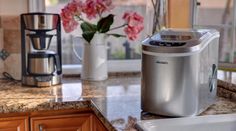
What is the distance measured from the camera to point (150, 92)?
4.36ft

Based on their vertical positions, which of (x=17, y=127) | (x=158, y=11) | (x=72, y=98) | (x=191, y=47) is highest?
(x=158, y=11)

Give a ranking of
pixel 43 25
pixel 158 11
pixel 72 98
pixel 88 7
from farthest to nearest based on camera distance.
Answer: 1. pixel 158 11
2. pixel 88 7
3. pixel 43 25
4. pixel 72 98

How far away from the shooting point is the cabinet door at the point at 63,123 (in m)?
1.56

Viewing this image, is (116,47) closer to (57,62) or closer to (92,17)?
(92,17)

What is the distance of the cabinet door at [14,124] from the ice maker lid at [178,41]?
62 centimetres

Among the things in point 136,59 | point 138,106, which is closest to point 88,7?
point 136,59

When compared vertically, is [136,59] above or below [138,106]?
above

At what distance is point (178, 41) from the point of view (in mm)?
1318

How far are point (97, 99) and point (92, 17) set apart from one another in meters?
0.57

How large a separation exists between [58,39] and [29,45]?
0.49 ft

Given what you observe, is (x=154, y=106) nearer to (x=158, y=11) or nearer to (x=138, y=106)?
(x=138, y=106)

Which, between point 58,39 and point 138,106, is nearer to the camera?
point 138,106

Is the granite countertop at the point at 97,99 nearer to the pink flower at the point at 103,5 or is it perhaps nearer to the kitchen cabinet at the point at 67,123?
the kitchen cabinet at the point at 67,123

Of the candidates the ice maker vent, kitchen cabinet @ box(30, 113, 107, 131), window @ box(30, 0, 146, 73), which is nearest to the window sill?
window @ box(30, 0, 146, 73)
